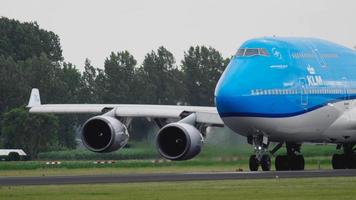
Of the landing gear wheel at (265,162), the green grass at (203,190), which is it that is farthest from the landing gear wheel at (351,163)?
the green grass at (203,190)

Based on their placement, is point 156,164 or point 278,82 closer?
point 278,82

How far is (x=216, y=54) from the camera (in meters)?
97.4

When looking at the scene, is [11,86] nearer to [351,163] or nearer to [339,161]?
[339,161]

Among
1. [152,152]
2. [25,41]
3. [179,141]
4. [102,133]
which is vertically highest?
[25,41]

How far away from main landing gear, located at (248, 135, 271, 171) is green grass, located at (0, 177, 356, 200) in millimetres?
7313

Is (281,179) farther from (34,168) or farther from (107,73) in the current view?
(107,73)

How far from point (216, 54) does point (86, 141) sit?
43.8 metres

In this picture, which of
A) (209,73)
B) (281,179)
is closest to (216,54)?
(209,73)

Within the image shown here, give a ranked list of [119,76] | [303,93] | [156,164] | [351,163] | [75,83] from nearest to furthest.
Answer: [303,93] < [351,163] < [156,164] < [119,76] < [75,83]

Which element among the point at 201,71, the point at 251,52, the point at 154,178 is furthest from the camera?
the point at 201,71

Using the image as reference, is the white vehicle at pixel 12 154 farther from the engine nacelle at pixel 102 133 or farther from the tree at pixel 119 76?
the engine nacelle at pixel 102 133

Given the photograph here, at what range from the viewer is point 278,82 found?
2035 inches

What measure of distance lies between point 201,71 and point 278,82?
141 feet

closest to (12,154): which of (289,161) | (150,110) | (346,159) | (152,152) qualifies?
(152,152)
